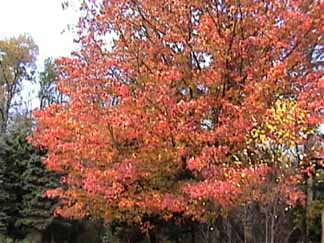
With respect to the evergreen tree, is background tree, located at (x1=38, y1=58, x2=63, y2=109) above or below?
above

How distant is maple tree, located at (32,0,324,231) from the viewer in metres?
8.98

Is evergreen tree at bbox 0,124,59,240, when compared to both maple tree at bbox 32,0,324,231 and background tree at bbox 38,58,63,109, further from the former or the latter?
background tree at bbox 38,58,63,109

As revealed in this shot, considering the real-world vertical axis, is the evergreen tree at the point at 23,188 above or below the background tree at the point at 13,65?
below

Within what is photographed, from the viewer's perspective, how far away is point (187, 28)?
10.3 meters

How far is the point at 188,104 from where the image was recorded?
959 cm

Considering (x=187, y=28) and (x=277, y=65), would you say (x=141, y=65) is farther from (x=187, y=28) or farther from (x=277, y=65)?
(x=277, y=65)

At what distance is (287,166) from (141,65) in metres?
3.34

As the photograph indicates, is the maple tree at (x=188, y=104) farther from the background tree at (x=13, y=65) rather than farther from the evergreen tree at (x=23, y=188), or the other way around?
the background tree at (x=13, y=65)

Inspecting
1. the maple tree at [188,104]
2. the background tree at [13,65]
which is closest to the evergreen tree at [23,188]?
the maple tree at [188,104]

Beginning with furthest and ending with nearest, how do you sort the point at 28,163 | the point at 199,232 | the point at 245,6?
1. the point at 28,163
2. the point at 199,232
3. the point at 245,6

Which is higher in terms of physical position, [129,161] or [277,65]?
[277,65]

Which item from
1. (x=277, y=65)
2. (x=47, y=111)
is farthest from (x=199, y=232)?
(x=277, y=65)

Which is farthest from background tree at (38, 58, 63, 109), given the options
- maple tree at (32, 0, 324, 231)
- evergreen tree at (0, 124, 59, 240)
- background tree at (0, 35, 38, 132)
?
maple tree at (32, 0, 324, 231)

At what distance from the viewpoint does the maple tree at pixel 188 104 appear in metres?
8.98
